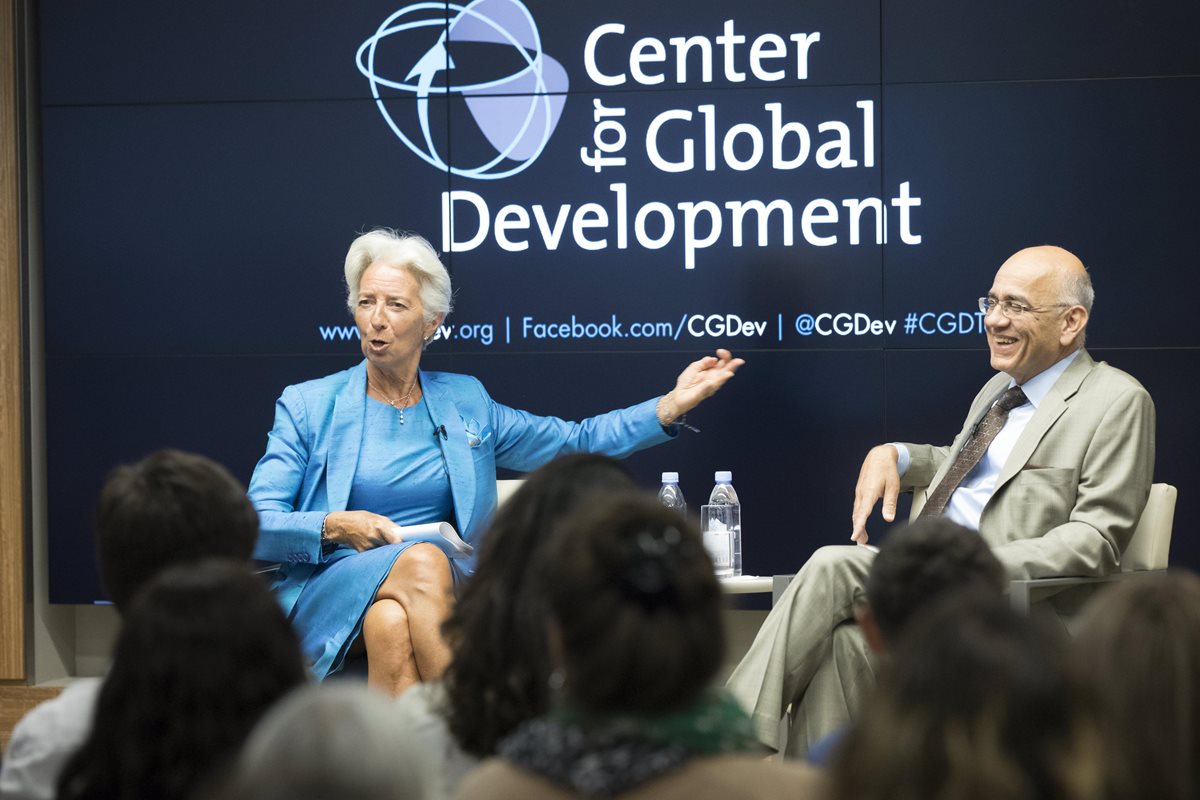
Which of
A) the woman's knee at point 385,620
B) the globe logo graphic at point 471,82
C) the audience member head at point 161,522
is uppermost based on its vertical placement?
the globe logo graphic at point 471,82

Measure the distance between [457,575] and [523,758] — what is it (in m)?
2.52

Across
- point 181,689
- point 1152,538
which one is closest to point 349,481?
point 1152,538

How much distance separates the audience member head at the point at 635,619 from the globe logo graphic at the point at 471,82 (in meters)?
3.93

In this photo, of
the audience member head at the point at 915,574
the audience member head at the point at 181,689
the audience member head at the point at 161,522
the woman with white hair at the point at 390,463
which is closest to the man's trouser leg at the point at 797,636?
the woman with white hair at the point at 390,463

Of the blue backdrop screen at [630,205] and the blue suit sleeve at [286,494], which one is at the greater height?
the blue backdrop screen at [630,205]

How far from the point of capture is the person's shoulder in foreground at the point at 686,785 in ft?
4.37

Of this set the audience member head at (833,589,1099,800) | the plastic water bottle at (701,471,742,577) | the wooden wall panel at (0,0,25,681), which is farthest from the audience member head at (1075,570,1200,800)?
the wooden wall panel at (0,0,25,681)

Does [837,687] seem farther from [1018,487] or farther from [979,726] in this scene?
[979,726]

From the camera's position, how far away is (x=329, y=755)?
3.71 feet

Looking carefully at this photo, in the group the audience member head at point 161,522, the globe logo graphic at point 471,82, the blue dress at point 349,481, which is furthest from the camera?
the globe logo graphic at point 471,82

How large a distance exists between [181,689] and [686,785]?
0.50m

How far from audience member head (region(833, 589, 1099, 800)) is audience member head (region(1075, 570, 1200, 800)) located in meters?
→ 0.22

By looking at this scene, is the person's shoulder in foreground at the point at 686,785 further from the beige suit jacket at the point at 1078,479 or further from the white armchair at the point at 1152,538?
the white armchair at the point at 1152,538

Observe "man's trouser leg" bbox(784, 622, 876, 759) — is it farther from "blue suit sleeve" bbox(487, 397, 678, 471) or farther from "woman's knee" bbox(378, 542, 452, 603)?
"blue suit sleeve" bbox(487, 397, 678, 471)
